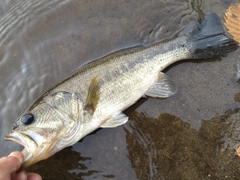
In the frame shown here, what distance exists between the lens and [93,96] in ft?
12.7

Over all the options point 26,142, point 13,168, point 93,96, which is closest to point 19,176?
point 13,168

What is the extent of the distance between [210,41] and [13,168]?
3304 millimetres

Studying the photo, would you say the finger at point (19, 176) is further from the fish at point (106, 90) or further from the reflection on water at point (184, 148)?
the reflection on water at point (184, 148)

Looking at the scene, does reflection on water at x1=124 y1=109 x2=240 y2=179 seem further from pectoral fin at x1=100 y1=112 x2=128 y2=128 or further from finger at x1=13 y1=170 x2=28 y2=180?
finger at x1=13 y1=170 x2=28 y2=180

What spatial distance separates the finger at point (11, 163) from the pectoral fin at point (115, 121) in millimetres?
1237

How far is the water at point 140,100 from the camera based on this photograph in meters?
3.90

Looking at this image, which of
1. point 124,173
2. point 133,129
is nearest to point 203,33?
point 133,129

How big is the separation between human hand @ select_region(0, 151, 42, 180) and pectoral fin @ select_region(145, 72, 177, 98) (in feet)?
6.75

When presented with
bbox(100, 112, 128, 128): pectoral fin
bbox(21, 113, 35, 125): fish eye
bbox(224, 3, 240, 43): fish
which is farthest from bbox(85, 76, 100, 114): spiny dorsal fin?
bbox(224, 3, 240, 43): fish

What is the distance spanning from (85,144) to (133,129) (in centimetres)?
76

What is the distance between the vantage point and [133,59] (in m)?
4.17

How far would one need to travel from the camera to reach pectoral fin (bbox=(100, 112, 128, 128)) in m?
3.94

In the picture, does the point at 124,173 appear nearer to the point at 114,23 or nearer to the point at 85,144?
the point at 85,144

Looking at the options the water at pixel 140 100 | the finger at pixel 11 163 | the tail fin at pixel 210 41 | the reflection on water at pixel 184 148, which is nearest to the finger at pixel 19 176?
the finger at pixel 11 163
